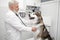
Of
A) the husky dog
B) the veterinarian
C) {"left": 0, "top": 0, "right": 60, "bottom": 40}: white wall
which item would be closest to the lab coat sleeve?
the veterinarian

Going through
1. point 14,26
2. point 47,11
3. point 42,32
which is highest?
point 47,11

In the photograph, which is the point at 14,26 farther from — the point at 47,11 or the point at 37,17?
the point at 47,11

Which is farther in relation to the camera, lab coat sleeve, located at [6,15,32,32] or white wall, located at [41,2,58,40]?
white wall, located at [41,2,58,40]

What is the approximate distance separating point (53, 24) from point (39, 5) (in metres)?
0.60

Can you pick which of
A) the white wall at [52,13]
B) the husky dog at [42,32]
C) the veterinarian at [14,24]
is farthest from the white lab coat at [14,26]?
the white wall at [52,13]

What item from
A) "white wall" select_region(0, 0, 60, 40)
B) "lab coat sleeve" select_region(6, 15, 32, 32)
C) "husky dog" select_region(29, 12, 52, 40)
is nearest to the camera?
"lab coat sleeve" select_region(6, 15, 32, 32)

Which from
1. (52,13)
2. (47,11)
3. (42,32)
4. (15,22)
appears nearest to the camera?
(15,22)

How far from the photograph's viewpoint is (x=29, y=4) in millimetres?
3180

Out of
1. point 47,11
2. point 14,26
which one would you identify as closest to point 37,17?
point 47,11

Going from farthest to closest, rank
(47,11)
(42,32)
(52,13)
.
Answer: (47,11) → (52,13) → (42,32)

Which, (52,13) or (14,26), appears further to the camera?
(52,13)

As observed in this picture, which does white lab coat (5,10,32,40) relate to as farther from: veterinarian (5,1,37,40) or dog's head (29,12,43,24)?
dog's head (29,12,43,24)

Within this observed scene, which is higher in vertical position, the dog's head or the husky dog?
the dog's head

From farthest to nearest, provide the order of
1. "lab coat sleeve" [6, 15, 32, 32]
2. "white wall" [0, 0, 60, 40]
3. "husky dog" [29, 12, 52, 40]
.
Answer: "white wall" [0, 0, 60, 40]
"husky dog" [29, 12, 52, 40]
"lab coat sleeve" [6, 15, 32, 32]
